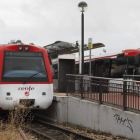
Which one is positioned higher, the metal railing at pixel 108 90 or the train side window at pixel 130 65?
the train side window at pixel 130 65

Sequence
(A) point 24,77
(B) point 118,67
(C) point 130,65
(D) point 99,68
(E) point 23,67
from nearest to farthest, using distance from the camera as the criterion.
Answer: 1. (A) point 24,77
2. (E) point 23,67
3. (C) point 130,65
4. (B) point 118,67
5. (D) point 99,68

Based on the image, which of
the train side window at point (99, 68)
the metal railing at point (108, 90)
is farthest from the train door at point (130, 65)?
the metal railing at point (108, 90)

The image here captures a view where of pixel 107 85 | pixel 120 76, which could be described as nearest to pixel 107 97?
pixel 107 85

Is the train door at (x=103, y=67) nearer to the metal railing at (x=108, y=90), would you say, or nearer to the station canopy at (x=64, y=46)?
the station canopy at (x=64, y=46)

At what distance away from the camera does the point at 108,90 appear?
1020 centimetres

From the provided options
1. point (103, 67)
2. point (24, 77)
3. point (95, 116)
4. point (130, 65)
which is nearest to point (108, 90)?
point (95, 116)

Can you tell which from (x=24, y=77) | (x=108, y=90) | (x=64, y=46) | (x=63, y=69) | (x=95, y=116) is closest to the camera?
(x=108, y=90)

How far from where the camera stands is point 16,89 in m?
11.6

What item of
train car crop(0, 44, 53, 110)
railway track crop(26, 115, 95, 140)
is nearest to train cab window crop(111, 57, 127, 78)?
train car crop(0, 44, 53, 110)

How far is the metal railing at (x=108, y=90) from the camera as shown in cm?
892

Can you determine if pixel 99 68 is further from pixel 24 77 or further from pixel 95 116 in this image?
pixel 95 116

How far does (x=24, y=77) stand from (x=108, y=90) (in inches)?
139

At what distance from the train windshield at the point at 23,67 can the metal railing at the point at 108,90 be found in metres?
1.36

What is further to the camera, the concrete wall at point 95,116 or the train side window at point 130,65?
the train side window at point 130,65
